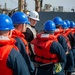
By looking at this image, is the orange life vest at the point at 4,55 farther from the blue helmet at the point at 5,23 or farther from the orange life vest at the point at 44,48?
the orange life vest at the point at 44,48

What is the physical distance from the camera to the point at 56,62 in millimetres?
6102

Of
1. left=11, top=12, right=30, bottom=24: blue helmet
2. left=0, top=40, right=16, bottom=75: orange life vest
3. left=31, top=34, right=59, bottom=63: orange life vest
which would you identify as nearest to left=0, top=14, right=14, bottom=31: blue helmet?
left=0, top=40, right=16, bottom=75: orange life vest

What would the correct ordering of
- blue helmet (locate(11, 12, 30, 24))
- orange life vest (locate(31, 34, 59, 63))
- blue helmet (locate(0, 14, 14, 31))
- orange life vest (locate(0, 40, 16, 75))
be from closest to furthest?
orange life vest (locate(0, 40, 16, 75))
blue helmet (locate(0, 14, 14, 31))
blue helmet (locate(11, 12, 30, 24))
orange life vest (locate(31, 34, 59, 63))

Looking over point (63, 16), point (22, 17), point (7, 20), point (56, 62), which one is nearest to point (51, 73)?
point (56, 62)

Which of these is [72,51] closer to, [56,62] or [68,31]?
[68,31]

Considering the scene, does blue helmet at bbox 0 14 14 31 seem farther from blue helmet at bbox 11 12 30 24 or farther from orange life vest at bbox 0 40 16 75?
blue helmet at bbox 11 12 30 24

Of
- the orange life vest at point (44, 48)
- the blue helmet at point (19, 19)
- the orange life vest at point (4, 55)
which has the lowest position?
the orange life vest at point (44, 48)

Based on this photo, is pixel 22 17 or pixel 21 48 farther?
pixel 22 17

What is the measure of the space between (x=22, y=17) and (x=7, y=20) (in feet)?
4.61

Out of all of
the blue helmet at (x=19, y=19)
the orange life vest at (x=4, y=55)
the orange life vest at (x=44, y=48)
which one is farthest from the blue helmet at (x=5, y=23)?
the orange life vest at (x=44, y=48)

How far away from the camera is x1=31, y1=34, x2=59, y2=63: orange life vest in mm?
5871

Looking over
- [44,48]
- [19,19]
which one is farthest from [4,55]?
[44,48]

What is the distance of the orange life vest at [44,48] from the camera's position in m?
5.87

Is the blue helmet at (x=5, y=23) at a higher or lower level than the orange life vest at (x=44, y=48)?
higher
